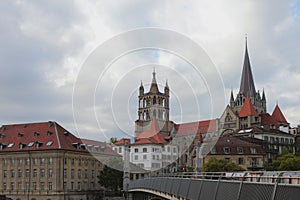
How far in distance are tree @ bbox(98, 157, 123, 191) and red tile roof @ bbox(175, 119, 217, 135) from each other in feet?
182

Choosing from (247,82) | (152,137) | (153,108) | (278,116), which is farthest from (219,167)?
(247,82)

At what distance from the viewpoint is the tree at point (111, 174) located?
101 meters

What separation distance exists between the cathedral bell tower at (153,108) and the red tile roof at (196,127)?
417 centimetres

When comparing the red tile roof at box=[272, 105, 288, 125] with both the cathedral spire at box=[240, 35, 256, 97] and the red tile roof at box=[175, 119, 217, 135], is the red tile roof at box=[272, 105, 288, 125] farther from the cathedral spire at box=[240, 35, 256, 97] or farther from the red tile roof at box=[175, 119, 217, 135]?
the red tile roof at box=[175, 119, 217, 135]

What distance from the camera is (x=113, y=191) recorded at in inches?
4107

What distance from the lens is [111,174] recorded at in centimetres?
10112

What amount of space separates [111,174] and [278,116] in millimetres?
70825

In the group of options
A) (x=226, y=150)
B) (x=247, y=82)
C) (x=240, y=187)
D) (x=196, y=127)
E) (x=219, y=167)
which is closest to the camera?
(x=240, y=187)

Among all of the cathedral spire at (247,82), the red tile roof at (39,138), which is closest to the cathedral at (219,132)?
the cathedral spire at (247,82)

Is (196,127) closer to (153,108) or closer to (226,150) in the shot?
(153,108)

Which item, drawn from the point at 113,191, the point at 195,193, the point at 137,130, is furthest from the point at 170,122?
the point at 195,193

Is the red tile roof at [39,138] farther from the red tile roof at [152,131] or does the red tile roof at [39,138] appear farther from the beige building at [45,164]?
the red tile roof at [152,131]

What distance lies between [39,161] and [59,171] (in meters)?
5.40

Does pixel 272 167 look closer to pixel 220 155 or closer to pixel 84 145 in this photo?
pixel 220 155
